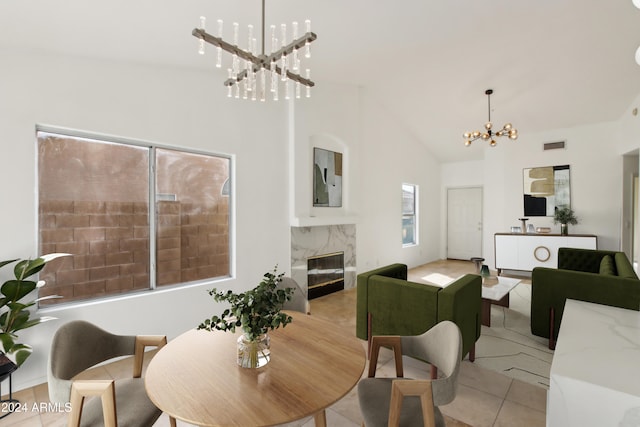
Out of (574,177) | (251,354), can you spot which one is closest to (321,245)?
(251,354)

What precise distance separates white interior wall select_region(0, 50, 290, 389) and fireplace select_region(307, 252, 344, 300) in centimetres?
71

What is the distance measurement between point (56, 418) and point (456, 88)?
6.02 metres

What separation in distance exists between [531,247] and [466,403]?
482 centimetres

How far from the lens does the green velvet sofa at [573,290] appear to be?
8.45 ft

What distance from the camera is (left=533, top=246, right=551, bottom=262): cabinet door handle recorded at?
18.6 ft

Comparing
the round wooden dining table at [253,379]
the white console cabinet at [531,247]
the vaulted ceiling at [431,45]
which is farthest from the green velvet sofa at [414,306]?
the white console cabinet at [531,247]

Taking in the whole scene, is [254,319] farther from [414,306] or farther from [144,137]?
[144,137]

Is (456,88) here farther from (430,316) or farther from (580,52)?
(430,316)

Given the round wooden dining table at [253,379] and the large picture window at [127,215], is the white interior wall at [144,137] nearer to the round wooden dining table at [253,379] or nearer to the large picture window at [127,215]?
the large picture window at [127,215]

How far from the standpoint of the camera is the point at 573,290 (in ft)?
9.29

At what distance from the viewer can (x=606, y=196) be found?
550 cm

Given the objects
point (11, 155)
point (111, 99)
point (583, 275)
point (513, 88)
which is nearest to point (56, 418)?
point (11, 155)

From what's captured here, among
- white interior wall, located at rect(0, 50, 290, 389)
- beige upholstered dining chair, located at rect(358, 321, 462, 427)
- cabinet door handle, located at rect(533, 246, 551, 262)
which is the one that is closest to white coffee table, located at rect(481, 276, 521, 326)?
beige upholstered dining chair, located at rect(358, 321, 462, 427)

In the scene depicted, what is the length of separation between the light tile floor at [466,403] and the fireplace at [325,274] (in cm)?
194
